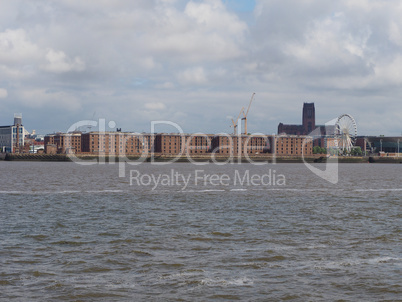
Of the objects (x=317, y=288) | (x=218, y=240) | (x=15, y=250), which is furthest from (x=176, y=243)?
(x=317, y=288)

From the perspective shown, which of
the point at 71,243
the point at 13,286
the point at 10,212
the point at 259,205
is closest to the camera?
the point at 13,286

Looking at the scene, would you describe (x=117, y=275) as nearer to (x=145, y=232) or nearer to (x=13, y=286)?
(x=13, y=286)

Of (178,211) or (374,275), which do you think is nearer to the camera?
(374,275)

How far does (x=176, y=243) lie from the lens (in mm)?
18969

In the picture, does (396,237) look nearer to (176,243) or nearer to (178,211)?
(176,243)

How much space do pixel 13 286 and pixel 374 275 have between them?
1032 centimetres

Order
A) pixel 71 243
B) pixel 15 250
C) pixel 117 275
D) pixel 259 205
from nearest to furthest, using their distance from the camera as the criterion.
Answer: pixel 117 275
pixel 15 250
pixel 71 243
pixel 259 205

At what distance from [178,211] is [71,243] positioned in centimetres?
1161

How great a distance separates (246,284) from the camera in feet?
43.7

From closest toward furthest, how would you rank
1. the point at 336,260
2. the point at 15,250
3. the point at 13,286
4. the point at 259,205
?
the point at 13,286
the point at 336,260
the point at 15,250
the point at 259,205

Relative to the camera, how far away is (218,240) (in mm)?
19703

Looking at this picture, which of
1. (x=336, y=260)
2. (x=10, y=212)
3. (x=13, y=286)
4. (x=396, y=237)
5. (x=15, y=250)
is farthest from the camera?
(x=10, y=212)

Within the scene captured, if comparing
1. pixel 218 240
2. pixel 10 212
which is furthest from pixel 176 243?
pixel 10 212

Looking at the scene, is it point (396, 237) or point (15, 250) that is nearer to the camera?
point (15, 250)
